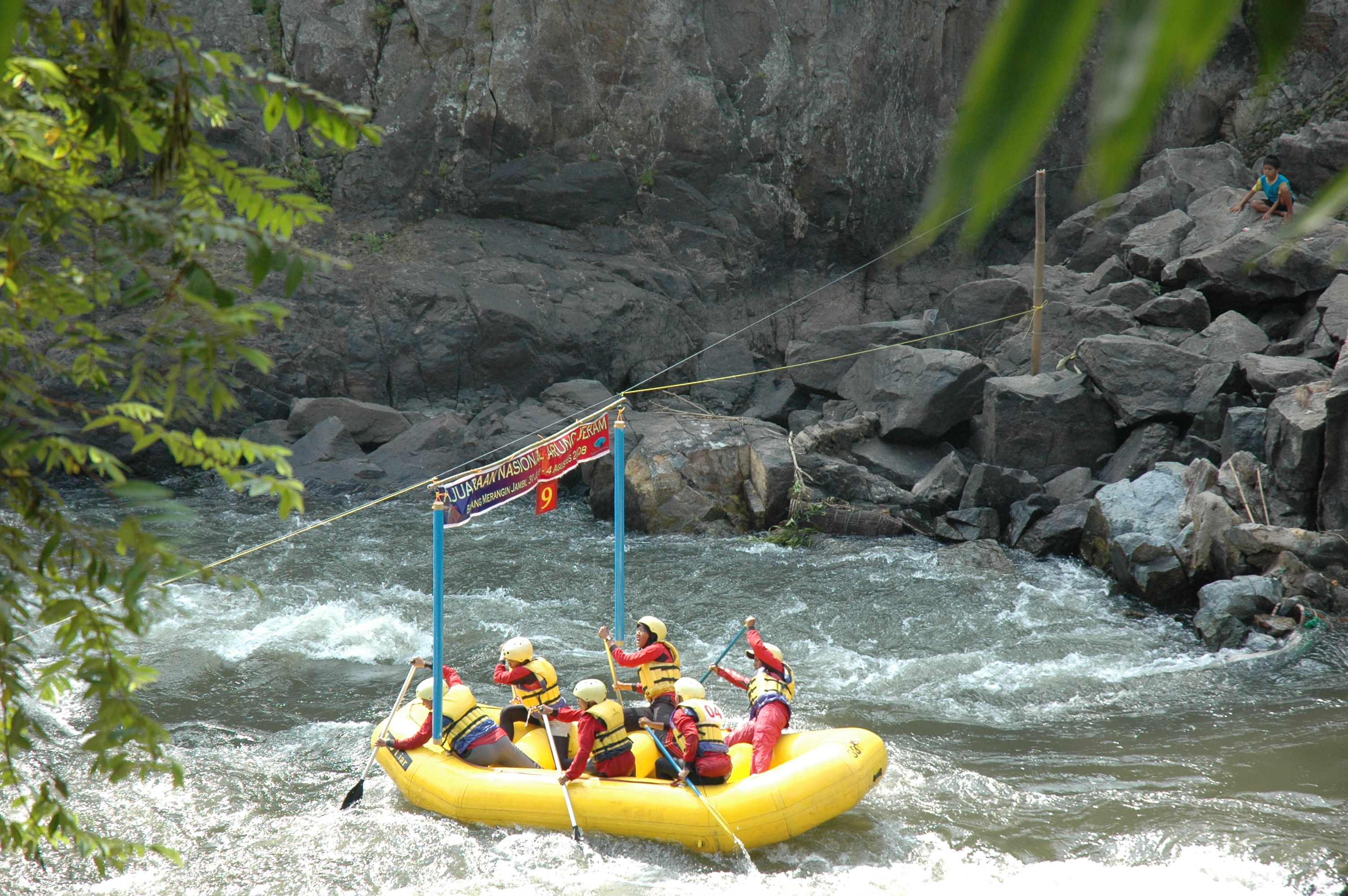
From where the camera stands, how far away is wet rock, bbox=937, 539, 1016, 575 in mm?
10984

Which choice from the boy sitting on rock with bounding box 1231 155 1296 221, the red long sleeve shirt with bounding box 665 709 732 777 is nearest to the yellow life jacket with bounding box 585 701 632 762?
the red long sleeve shirt with bounding box 665 709 732 777

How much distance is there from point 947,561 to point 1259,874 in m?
5.80

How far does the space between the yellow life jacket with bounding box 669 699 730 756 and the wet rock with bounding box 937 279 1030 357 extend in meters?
11.3

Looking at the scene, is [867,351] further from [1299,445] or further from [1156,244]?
[1299,445]

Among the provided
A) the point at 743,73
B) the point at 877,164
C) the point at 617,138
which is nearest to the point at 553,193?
the point at 617,138

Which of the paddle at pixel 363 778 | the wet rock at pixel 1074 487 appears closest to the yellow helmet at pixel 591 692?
the paddle at pixel 363 778

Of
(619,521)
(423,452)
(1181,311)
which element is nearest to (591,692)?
(619,521)

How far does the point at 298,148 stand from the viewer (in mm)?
19531

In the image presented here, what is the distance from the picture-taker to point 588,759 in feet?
20.2

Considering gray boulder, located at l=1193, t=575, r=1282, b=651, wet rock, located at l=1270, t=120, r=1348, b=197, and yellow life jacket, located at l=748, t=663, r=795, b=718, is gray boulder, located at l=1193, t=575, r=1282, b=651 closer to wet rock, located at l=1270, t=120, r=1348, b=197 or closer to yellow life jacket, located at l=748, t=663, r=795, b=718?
yellow life jacket, located at l=748, t=663, r=795, b=718

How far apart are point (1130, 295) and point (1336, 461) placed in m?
5.98

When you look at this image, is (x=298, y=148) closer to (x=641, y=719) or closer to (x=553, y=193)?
(x=553, y=193)

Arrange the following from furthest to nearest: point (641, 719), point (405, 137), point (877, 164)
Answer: point (877, 164), point (405, 137), point (641, 719)

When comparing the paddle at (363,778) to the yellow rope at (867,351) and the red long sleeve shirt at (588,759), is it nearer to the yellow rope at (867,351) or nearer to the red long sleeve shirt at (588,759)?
the red long sleeve shirt at (588,759)
